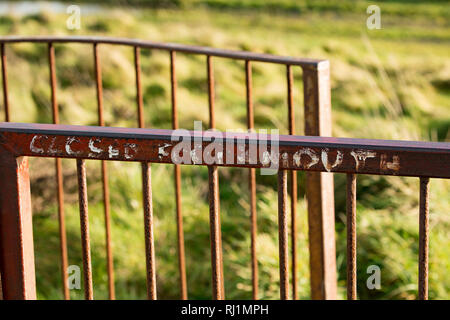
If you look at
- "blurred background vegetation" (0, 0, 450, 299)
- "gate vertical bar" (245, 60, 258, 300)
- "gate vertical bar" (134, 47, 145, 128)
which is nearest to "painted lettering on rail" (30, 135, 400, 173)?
"gate vertical bar" (245, 60, 258, 300)

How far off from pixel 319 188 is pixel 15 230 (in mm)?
1026

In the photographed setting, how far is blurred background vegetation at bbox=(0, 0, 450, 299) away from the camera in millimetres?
3230

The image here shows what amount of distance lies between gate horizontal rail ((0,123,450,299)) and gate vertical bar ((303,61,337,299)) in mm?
834

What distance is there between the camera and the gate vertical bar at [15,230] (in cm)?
130

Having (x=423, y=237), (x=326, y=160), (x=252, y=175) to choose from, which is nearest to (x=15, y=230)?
(x=326, y=160)

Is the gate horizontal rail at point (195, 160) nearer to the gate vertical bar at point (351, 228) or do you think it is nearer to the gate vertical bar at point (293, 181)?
the gate vertical bar at point (351, 228)

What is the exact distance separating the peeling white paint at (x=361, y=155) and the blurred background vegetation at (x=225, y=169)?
187 cm

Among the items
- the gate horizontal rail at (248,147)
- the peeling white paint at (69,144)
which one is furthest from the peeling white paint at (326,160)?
the peeling white paint at (69,144)

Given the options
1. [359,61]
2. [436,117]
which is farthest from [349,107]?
[359,61]

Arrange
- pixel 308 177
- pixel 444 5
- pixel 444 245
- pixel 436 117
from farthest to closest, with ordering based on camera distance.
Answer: pixel 444 5, pixel 436 117, pixel 444 245, pixel 308 177

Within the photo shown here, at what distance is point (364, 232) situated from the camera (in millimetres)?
3303

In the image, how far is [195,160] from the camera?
120cm

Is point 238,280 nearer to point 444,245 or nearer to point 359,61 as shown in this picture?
point 444,245

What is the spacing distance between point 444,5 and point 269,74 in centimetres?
863
